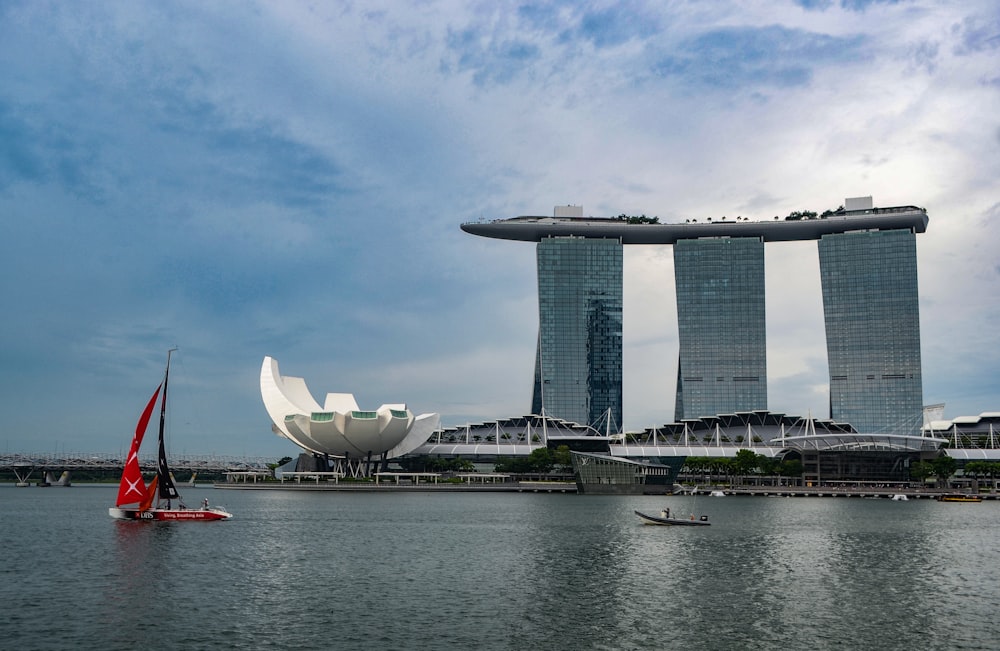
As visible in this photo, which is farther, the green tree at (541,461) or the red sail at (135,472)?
the green tree at (541,461)

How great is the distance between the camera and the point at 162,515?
76062mm

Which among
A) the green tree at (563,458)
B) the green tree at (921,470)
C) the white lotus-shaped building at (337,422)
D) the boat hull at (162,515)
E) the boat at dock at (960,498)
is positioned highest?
the white lotus-shaped building at (337,422)

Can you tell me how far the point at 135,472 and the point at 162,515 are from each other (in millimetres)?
5032

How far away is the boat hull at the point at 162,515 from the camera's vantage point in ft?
245

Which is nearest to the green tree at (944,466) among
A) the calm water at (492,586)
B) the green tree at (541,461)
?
the green tree at (541,461)

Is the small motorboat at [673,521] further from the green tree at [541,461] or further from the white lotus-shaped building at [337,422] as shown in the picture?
the green tree at [541,461]

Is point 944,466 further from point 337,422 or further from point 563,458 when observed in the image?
point 337,422

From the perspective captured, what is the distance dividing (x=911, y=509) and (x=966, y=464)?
61.5 meters

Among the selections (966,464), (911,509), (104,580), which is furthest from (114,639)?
(966,464)

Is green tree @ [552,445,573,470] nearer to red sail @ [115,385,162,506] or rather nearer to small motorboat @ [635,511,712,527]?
small motorboat @ [635,511,712,527]

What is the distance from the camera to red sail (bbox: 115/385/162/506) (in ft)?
227

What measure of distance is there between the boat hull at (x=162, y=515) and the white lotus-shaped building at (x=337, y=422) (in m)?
80.7

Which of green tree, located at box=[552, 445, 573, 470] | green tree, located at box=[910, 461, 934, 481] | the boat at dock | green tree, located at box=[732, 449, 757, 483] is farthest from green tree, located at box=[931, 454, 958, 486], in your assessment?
green tree, located at box=[552, 445, 573, 470]

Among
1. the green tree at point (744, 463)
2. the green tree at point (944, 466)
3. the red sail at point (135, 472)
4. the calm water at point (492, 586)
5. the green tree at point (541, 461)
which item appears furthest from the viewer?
the green tree at point (541, 461)
